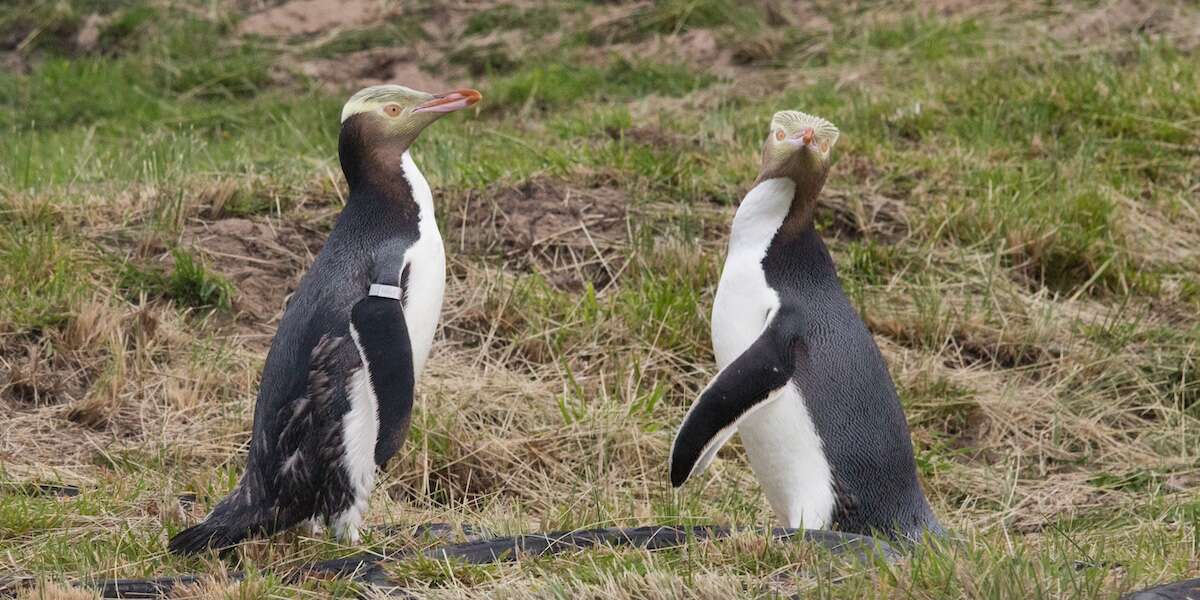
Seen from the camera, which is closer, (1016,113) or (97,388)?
(97,388)

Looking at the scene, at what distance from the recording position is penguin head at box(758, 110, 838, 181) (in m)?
4.20

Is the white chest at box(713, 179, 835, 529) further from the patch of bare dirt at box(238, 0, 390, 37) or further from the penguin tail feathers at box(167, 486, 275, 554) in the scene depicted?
the patch of bare dirt at box(238, 0, 390, 37)

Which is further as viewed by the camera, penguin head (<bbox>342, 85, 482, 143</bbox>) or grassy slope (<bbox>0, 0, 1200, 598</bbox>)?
penguin head (<bbox>342, 85, 482, 143</bbox>)

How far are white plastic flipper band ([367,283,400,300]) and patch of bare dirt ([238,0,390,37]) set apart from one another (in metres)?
6.57

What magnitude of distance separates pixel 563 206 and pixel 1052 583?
3.70m

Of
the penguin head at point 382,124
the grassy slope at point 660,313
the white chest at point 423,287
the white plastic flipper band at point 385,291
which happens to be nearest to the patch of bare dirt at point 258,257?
the grassy slope at point 660,313

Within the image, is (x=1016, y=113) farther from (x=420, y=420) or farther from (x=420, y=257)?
(x=420, y=257)

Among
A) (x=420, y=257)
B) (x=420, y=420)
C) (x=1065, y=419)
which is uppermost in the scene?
(x=420, y=257)

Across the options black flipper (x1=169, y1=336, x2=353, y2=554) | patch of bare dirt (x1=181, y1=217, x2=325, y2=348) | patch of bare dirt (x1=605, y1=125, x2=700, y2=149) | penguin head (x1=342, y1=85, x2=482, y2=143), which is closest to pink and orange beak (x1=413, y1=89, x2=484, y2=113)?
penguin head (x1=342, y1=85, x2=482, y2=143)

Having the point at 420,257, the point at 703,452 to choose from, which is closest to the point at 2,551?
the point at 420,257

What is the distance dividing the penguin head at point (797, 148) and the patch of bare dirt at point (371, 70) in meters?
5.42

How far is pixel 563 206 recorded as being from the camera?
256 inches

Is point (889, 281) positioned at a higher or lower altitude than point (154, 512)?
lower

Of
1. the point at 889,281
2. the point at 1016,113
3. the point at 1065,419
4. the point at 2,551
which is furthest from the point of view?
the point at 1016,113
